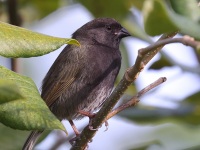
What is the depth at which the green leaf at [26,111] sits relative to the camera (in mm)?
2469

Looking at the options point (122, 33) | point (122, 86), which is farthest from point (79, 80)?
point (122, 86)

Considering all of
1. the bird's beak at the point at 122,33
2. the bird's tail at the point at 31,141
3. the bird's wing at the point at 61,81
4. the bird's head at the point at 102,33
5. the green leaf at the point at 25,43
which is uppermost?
the green leaf at the point at 25,43

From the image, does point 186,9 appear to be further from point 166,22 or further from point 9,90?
point 9,90

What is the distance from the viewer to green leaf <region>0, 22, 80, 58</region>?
2.52 m

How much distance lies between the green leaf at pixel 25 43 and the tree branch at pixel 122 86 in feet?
1.05

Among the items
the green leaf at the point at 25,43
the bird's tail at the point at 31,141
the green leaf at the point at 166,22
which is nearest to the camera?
the green leaf at the point at 166,22

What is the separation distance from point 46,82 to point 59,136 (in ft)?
2.11

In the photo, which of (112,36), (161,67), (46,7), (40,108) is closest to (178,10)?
(40,108)

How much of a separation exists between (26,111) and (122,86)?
20.5 inches

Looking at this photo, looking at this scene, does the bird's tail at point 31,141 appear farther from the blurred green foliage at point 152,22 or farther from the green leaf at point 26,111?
the green leaf at point 26,111

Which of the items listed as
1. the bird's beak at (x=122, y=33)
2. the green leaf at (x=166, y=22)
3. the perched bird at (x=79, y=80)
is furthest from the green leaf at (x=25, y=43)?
the bird's beak at (x=122, y=33)

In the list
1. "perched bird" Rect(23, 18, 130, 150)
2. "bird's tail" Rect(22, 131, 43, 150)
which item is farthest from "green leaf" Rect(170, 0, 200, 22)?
"perched bird" Rect(23, 18, 130, 150)

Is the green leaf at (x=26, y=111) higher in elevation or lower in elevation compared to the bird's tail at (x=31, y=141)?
higher

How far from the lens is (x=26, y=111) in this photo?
98.3 inches
